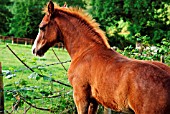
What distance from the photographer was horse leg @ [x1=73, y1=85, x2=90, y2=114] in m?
3.41

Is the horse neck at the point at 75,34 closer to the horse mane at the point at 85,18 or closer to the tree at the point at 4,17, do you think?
the horse mane at the point at 85,18

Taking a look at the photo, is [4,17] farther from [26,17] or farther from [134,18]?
[134,18]

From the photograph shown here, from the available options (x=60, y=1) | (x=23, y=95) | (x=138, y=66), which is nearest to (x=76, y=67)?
(x=138, y=66)

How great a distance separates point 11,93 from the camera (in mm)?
4164

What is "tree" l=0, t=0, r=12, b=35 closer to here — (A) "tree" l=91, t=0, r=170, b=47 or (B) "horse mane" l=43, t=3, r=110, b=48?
(A) "tree" l=91, t=0, r=170, b=47

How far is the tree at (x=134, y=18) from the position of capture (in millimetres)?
28484

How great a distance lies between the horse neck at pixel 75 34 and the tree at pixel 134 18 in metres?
24.0

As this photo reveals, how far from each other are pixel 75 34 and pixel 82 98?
2.65 feet

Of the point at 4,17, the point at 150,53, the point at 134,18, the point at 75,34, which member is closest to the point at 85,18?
the point at 75,34

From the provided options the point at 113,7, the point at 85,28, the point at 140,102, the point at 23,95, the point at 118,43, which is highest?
the point at 85,28

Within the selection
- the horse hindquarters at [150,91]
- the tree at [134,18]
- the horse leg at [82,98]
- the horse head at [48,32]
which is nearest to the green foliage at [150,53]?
the horse head at [48,32]

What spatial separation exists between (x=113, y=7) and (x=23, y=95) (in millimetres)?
27539

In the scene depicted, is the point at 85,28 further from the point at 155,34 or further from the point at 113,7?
the point at 113,7

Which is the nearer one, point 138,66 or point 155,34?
point 138,66
